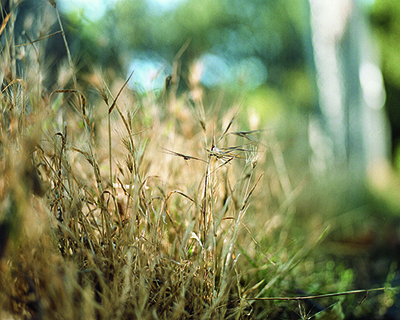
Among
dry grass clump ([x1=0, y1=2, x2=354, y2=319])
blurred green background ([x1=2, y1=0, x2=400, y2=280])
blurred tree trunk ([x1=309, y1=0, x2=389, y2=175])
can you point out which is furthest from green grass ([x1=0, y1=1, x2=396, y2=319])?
blurred tree trunk ([x1=309, y1=0, x2=389, y2=175])

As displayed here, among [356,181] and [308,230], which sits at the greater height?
[308,230]

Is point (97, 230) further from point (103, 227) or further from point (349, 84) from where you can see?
point (349, 84)

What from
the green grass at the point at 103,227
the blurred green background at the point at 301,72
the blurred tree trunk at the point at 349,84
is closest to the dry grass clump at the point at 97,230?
the green grass at the point at 103,227

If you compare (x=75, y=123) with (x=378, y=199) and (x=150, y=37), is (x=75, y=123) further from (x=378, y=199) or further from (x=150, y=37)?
(x=150, y=37)

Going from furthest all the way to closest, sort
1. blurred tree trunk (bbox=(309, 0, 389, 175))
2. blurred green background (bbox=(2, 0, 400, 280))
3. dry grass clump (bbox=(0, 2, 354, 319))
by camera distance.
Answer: blurred tree trunk (bbox=(309, 0, 389, 175)) < blurred green background (bbox=(2, 0, 400, 280)) < dry grass clump (bbox=(0, 2, 354, 319))

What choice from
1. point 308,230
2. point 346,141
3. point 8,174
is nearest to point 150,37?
point 346,141

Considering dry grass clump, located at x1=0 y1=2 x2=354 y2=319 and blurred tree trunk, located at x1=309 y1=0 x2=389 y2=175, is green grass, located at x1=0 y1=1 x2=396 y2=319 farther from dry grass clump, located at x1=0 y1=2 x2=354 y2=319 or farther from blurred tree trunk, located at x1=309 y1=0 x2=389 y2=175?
blurred tree trunk, located at x1=309 y1=0 x2=389 y2=175

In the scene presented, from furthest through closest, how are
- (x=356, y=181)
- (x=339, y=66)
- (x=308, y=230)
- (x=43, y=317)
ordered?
1. (x=339, y=66)
2. (x=356, y=181)
3. (x=308, y=230)
4. (x=43, y=317)

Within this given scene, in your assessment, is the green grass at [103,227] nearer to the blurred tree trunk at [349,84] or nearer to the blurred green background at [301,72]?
the blurred green background at [301,72]

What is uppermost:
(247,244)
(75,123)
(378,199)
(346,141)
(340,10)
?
(340,10)

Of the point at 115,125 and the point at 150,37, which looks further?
the point at 150,37

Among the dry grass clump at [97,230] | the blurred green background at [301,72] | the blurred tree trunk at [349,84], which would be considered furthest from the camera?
the blurred tree trunk at [349,84]
